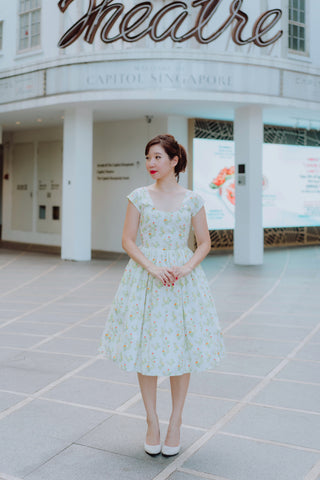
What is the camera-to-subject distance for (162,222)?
3002mm

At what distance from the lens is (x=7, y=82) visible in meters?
13.3

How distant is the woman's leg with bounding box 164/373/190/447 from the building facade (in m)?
9.02

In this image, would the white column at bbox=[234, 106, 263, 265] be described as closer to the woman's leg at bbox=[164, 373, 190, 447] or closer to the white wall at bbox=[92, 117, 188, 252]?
the white wall at bbox=[92, 117, 188, 252]

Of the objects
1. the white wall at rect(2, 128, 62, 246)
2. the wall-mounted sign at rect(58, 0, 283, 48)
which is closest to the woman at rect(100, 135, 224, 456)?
the wall-mounted sign at rect(58, 0, 283, 48)

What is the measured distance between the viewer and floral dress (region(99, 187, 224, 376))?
113 inches

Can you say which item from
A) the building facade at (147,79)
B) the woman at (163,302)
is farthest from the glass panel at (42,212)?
the woman at (163,302)

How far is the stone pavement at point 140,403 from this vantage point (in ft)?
9.25

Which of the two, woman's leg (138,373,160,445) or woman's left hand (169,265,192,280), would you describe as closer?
woman's left hand (169,265,192,280)

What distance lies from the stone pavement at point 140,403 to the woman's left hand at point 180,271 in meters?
0.93

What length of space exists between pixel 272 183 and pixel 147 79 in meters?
6.32

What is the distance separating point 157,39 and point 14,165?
902cm

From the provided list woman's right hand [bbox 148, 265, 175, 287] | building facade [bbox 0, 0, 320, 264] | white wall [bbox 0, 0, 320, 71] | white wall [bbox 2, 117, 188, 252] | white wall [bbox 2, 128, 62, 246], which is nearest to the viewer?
woman's right hand [bbox 148, 265, 175, 287]

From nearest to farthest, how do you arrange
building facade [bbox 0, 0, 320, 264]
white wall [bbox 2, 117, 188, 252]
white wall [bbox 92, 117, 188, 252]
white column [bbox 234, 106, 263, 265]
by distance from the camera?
building facade [bbox 0, 0, 320, 264] → white column [bbox 234, 106, 263, 265] → white wall [bbox 92, 117, 188, 252] → white wall [bbox 2, 117, 188, 252]

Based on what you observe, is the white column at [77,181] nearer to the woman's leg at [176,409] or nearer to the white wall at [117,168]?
the white wall at [117,168]
